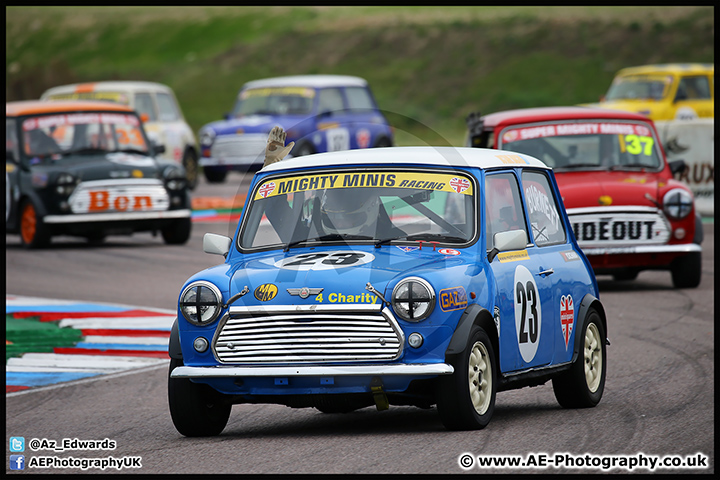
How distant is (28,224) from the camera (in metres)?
18.1

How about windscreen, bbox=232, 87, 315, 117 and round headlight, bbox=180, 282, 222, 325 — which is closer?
round headlight, bbox=180, 282, 222, 325

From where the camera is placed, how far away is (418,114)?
70.1m

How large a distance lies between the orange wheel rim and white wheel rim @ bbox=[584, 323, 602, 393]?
37.4ft

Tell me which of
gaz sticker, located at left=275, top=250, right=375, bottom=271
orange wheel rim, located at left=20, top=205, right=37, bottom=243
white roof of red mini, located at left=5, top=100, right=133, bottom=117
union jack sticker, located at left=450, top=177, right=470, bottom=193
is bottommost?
orange wheel rim, located at left=20, top=205, right=37, bottom=243

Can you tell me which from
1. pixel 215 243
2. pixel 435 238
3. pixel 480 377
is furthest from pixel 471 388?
pixel 215 243

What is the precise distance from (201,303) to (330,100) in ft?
68.9

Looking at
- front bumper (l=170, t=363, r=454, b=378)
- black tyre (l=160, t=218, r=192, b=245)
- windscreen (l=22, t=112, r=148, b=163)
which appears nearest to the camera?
front bumper (l=170, t=363, r=454, b=378)

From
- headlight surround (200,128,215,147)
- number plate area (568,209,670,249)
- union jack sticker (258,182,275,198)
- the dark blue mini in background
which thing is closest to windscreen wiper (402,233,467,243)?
union jack sticker (258,182,275,198)

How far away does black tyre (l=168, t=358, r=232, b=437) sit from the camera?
22.4 ft

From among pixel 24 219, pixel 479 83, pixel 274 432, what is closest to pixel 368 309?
pixel 274 432

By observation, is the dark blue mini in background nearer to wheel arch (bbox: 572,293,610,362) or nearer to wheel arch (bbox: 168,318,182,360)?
wheel arch (bbox: 572,293,610,362)

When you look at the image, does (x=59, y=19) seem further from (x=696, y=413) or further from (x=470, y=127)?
(x=696, y=413)

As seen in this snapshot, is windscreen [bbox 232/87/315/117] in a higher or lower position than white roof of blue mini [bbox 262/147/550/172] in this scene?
higher

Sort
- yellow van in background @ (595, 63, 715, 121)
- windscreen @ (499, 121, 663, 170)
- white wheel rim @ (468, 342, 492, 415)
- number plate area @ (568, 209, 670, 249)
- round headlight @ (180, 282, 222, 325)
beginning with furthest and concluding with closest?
yellow van in background @ (595, 63, 715, 121) → windscreen @ (499, 121, 663, 170) → number plate area @ (568, 209, 670, 249) → round headlight @ (180, 282, 222, 325) → white wheel rim @ (468, 342, 492, 415)
